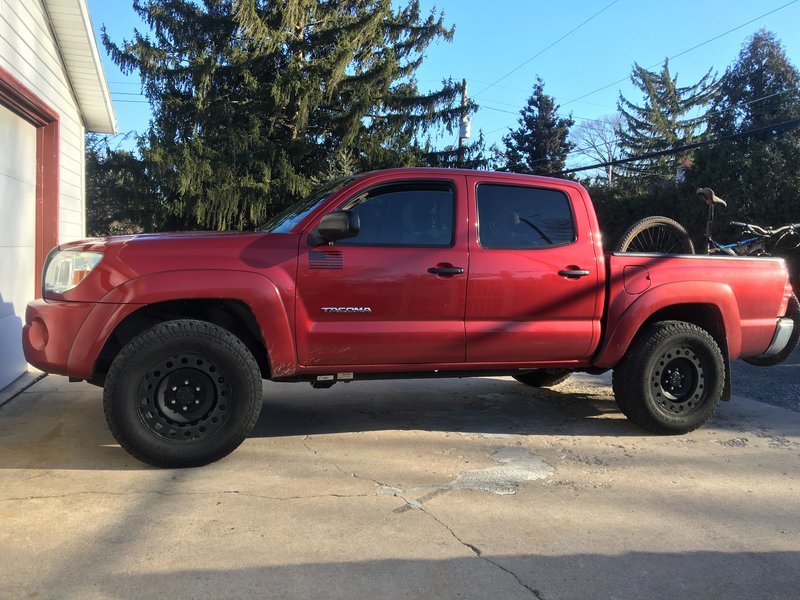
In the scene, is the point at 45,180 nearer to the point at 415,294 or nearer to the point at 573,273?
the point at 415,294

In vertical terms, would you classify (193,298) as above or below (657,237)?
below

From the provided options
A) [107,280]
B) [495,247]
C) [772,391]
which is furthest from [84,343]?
[772,391]

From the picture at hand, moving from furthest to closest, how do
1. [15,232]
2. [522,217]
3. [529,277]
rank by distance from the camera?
[15,232] → [522,217] → [529,277]

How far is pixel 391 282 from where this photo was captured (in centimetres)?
443

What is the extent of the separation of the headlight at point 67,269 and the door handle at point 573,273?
3307 millimetres

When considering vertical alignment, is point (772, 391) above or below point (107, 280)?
below

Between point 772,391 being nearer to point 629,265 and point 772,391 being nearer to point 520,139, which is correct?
point 629,265

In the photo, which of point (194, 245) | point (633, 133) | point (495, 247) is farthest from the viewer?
point (633, 133)

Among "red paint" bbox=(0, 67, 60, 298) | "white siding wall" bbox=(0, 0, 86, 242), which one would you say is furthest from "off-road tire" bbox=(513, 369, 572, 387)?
"white siding wall" bbox=(0, 0, 86, 242)

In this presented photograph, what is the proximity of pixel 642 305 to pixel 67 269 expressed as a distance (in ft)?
14.0

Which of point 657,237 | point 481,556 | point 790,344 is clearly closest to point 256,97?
point 657,237

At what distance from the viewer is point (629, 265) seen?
5.07 metres

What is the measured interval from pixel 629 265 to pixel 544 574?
2.87m

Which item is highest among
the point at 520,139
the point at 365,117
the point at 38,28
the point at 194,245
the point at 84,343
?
the point at 520,139
